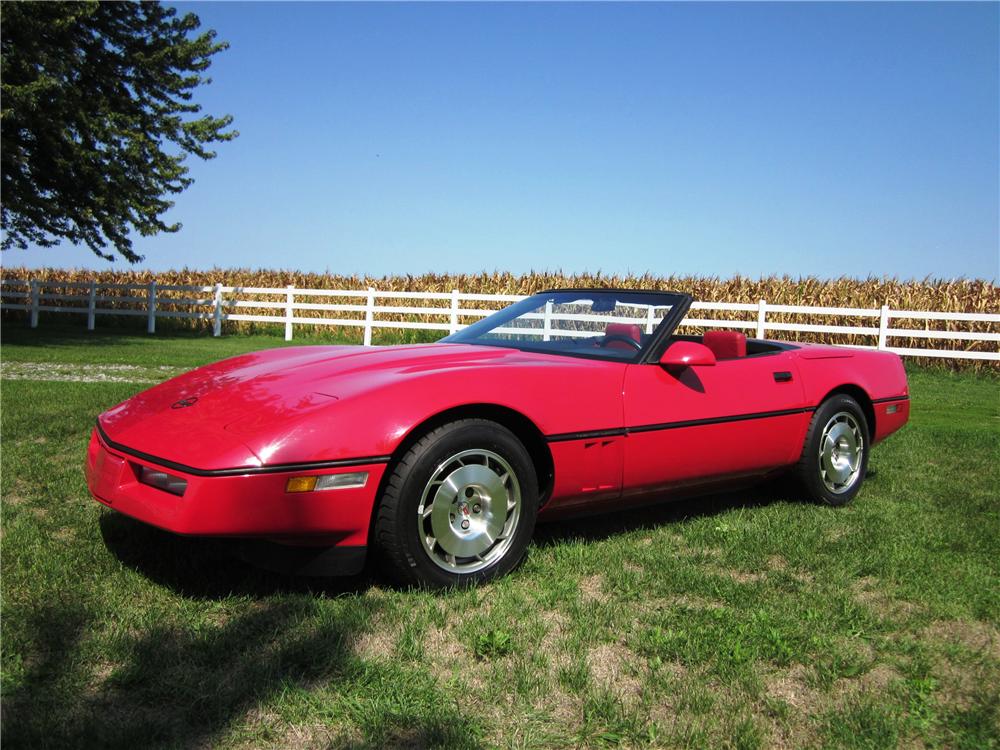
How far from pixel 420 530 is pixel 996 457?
17.7 feet

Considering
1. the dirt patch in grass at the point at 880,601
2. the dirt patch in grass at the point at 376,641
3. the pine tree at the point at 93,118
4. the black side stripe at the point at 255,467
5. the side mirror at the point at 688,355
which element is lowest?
→ the dirt patch in grass at the point at 376,641

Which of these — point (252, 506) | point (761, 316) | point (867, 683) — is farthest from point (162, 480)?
point (761, 316)

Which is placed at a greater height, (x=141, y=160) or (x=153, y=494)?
(x=141, y=160)

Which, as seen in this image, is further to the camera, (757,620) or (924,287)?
(924,287)

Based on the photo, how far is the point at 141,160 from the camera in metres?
19.4

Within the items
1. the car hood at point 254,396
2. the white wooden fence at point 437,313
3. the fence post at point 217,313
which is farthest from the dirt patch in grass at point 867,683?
the fence post at point 217,313

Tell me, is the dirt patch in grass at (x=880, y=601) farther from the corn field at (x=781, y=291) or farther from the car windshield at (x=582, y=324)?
the corn field at (x=781, y=291)

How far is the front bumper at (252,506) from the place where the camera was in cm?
284

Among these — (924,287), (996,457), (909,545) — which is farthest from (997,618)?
(924,287)

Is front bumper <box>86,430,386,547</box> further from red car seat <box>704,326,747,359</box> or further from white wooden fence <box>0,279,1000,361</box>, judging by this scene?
white wooden fence <box>0,279,1000,361</box>

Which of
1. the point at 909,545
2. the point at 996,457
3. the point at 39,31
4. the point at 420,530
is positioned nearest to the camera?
the point at 420,530

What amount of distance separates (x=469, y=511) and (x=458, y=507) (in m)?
0.06

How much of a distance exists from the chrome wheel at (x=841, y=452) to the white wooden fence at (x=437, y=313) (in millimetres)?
10621

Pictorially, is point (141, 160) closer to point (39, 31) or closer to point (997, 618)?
point (39, 31)
